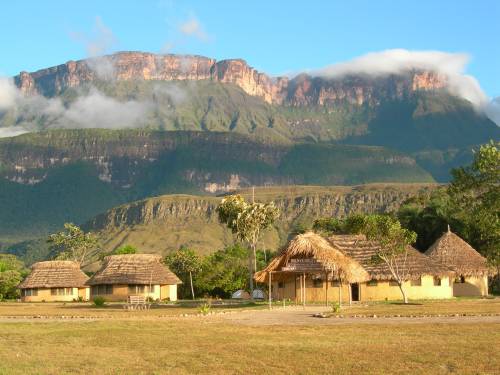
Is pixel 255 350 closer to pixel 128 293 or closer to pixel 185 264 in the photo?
pixel 128 293

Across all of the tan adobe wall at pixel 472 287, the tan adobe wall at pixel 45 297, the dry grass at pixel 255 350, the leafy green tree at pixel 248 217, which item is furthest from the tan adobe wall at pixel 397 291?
the tan adobe wall at pixel 45 297

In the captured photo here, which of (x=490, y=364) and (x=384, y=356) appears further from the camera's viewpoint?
(x=384, y=356)

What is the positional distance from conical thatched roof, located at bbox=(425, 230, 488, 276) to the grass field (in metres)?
33.2

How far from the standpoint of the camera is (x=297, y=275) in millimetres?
56844

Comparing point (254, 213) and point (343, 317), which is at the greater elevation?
point (254, 213)

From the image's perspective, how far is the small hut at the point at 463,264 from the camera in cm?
6297

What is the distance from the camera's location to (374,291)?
59.1 meters

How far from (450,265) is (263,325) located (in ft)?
115

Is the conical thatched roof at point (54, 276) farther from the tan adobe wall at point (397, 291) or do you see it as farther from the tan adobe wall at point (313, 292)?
the tan adobe wall at point (397, 291)

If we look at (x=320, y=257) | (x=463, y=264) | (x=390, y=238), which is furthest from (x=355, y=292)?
(x=390, y=238)

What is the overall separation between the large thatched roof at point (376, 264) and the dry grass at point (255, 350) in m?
29.4

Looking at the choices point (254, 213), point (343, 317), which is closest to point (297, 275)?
point (254, 213)

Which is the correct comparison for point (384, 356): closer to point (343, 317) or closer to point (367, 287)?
point (343, 317)

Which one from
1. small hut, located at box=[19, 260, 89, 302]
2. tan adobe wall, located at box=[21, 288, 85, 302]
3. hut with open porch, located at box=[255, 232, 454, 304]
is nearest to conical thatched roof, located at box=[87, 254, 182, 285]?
small hut, located at box=[19, 260, 89, 302]
